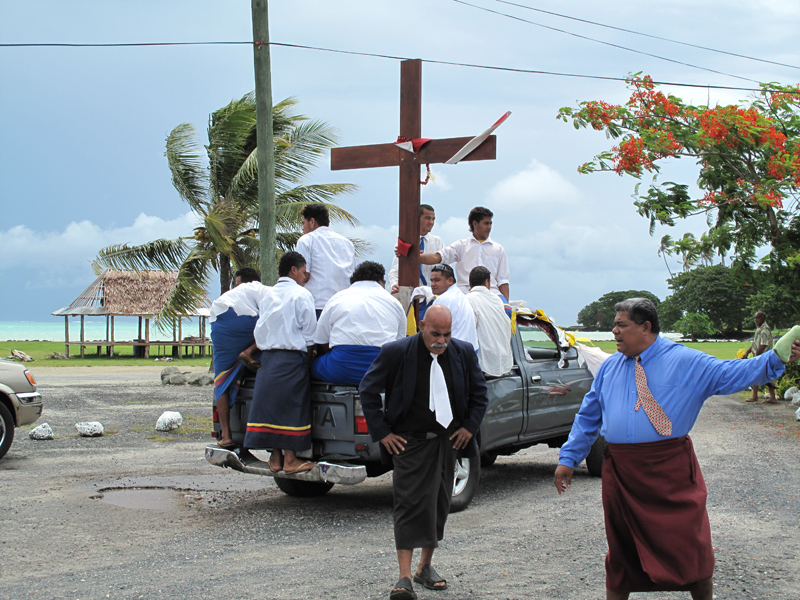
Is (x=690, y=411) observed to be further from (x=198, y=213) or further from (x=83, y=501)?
(x=198, y=213)

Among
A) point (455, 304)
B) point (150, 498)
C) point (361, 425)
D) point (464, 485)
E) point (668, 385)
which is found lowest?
point (150, 498)

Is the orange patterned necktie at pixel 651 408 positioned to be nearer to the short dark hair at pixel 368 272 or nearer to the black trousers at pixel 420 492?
the black trousers at pixel 420 492

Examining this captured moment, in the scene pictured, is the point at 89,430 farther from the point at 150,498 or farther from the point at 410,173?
the point at 410,173

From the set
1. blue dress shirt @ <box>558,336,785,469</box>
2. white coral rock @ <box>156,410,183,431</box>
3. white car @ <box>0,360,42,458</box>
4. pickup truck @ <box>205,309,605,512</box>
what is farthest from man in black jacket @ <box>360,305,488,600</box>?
white coral rock @ <box>156,410,183,431</box>

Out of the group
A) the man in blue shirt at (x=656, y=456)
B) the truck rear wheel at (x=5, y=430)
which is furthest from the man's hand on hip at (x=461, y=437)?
the truck rear wheel at (x=5, y=430)

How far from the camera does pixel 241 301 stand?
759 centimetres

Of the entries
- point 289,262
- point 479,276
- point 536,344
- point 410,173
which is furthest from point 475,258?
point 289,262

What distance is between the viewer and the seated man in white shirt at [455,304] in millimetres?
7300

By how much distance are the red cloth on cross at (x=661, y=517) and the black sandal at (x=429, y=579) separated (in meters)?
1.30

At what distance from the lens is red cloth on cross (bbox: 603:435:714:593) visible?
12.5 feet

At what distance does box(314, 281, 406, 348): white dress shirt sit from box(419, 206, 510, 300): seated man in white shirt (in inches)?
88.9

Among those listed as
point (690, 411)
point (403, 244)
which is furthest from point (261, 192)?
point (690, 411)

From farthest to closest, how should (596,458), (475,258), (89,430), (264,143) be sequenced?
(89,430)
(264,143)
(475,258)
(596,458)

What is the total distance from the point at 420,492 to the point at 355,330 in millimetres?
2127
